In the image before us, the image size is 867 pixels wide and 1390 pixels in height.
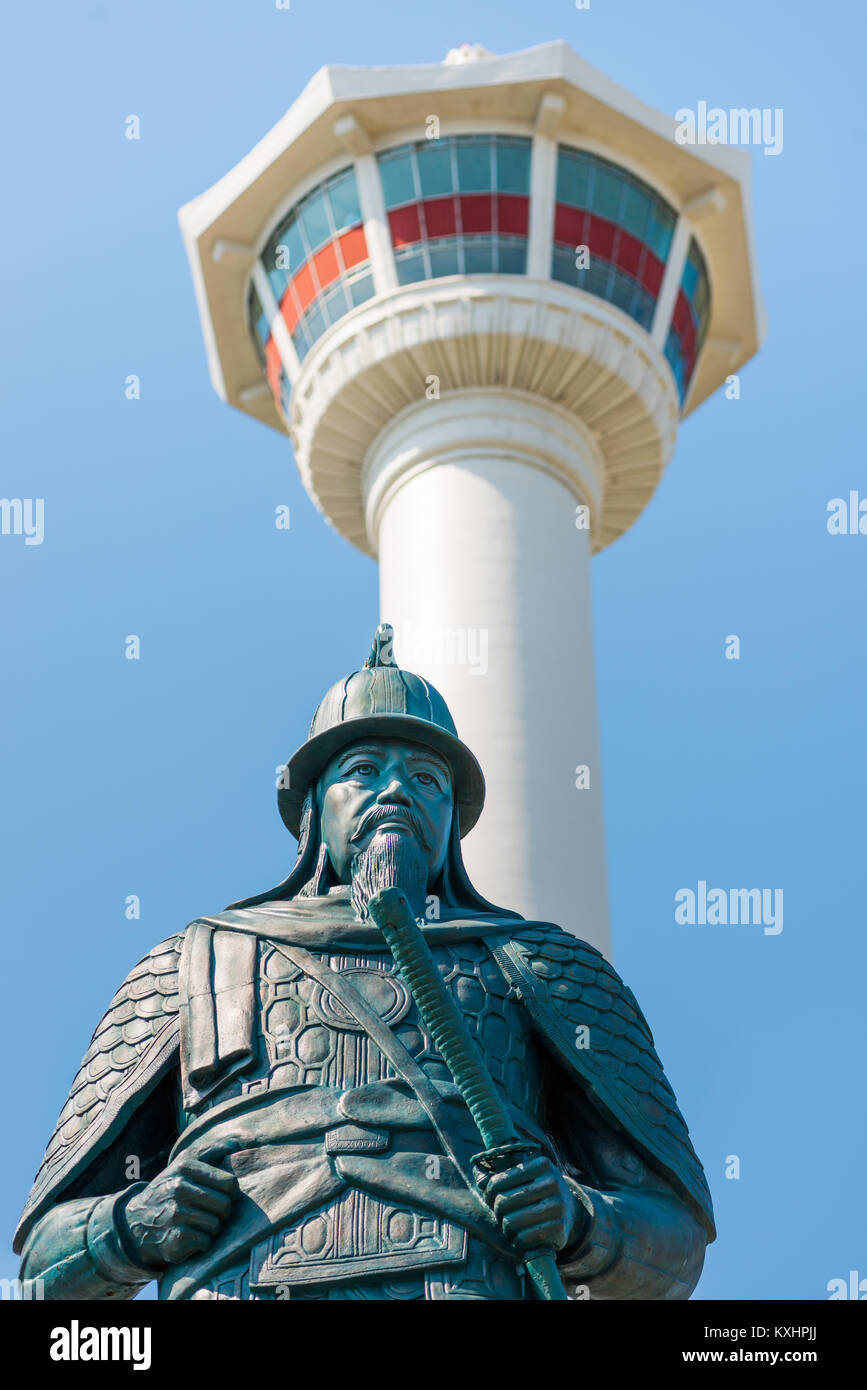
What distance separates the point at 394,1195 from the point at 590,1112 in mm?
1674

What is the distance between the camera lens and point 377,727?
11672 millimetres

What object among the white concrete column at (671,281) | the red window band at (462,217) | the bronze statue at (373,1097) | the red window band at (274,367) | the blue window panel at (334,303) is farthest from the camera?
the red window band at (274,367)

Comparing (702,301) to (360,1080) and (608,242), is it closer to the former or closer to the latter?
(608,242)

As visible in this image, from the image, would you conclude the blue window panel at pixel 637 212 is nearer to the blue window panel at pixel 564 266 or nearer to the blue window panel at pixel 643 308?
the blue window panel at pixel 643 308

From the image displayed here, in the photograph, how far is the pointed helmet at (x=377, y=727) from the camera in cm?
1169

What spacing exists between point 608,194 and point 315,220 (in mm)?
6440

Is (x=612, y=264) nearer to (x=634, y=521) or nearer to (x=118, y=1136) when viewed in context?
(x=634, y=521)

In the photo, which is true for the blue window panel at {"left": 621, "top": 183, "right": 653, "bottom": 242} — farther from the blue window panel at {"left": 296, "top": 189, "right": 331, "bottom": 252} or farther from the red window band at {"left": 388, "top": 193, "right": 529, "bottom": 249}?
the blue window panel at {"left": 296, "top": 189, "right": 331, "bottom": 252}

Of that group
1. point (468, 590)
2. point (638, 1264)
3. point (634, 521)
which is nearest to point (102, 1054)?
point (638, 1264)

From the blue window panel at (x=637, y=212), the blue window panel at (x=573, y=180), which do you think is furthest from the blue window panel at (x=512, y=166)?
the blue window panel at (x=637, y=212)

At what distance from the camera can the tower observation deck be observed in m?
38.8

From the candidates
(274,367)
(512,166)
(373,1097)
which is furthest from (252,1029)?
(274,367)

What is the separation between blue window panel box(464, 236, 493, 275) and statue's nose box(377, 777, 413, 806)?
1224 inches

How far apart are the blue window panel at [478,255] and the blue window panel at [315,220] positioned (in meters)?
3.54
